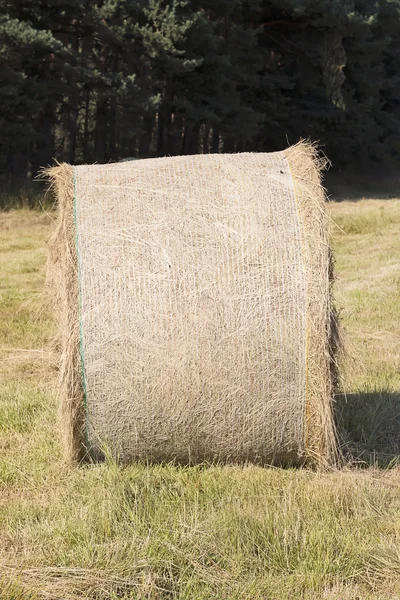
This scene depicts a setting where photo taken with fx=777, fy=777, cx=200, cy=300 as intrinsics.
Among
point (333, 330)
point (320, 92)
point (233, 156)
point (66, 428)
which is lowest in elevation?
point (66, 428)

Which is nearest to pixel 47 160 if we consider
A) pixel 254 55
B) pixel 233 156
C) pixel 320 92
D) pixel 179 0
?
pixel 179 0

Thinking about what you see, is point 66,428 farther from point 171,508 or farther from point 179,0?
point 179,0

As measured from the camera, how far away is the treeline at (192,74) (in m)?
18.7

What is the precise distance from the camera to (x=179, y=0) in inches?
834

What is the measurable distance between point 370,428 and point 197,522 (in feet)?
5.64

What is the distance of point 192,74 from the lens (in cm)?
2259

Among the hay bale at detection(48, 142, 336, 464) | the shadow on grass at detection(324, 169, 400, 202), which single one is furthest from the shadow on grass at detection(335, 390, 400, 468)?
the shadow on grass at detection(324, 169, 400, 202)

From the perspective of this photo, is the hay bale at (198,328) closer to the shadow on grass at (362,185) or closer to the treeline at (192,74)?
the treeline at (192,74)

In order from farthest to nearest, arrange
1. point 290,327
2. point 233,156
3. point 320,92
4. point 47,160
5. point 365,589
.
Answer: point 320,92, point 47,160, point 233,156, point 290,327, point 365,589

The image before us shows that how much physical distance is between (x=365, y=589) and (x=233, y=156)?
100 inches

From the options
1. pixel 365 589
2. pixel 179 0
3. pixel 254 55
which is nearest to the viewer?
pixel 365 589

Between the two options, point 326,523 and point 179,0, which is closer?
point 326,523

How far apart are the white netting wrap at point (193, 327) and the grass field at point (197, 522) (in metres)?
0.22

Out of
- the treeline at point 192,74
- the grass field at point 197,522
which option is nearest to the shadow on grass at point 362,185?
the treeline at point 192,74
